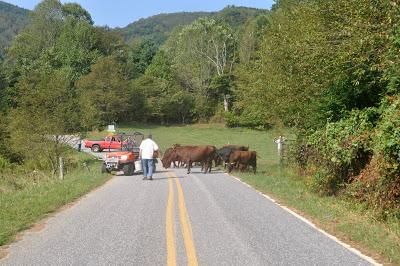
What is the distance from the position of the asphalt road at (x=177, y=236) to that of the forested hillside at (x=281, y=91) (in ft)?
9.09

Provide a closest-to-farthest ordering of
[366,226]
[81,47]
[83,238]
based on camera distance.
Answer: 1. [83,238]
2. [366,226]
3. [81,47]

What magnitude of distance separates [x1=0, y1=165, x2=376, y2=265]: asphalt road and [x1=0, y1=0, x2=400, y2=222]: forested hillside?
2770 mm

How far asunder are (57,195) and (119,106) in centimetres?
6691

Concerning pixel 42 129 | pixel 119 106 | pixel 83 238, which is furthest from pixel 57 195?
pixel 119 106

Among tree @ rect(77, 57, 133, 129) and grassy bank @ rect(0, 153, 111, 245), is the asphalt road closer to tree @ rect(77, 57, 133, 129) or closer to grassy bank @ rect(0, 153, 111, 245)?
grassy bank @ rect(0, 153, 111, 245)

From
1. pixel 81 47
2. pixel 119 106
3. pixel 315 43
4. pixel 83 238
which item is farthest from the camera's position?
pixel 81 47

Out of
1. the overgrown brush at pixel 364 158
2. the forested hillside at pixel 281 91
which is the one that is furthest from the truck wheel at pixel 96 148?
the overgrown brush at pixel 364 158

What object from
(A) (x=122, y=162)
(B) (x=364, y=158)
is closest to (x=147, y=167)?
(A) (x=122, y=162)

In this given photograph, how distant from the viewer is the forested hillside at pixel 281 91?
43.5 ft

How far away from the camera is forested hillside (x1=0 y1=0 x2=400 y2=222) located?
43.5 feet

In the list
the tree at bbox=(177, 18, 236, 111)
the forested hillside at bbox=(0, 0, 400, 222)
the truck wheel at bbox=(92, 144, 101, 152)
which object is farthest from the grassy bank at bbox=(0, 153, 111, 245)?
the tree at bbox=(177, 18, 236, 111)

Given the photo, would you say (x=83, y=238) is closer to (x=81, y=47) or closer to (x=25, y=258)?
(x=25, y=258)

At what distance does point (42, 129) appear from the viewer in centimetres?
3538

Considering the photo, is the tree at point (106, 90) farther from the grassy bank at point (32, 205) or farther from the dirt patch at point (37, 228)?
the dirt patch at point (37, 228)
